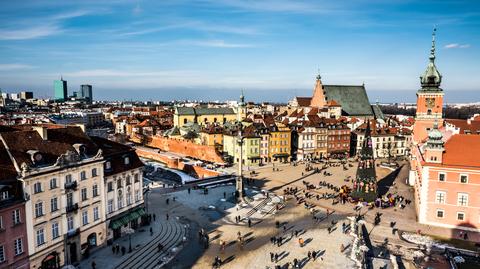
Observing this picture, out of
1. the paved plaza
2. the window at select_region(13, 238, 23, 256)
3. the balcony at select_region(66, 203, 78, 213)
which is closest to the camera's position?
the window at select_region(13, 238, 23, 256)

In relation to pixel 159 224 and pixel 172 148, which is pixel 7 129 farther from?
pixel 172 148

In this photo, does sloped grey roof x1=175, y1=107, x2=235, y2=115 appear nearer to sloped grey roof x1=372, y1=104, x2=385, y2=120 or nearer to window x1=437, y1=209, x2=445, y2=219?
sloped grey roof x1=372, y1=104, x2=385, y2=120

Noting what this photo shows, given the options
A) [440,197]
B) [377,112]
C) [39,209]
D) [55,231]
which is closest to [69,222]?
[55,231]

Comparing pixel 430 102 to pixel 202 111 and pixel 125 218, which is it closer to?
pixel 125 218

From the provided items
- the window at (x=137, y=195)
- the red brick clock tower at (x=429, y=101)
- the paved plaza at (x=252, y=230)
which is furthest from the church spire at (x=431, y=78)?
the window at (x=137, y=195)

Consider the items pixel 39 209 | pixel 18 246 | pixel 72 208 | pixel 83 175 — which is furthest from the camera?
pixel 83 175

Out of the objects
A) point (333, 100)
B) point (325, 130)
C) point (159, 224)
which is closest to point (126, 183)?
point (159, 224)

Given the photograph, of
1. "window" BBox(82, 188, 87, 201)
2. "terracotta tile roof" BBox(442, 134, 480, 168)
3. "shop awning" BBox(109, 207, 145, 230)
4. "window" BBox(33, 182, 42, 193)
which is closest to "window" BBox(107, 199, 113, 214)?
"shop awning" BBox(109, 207, 145, 230)
